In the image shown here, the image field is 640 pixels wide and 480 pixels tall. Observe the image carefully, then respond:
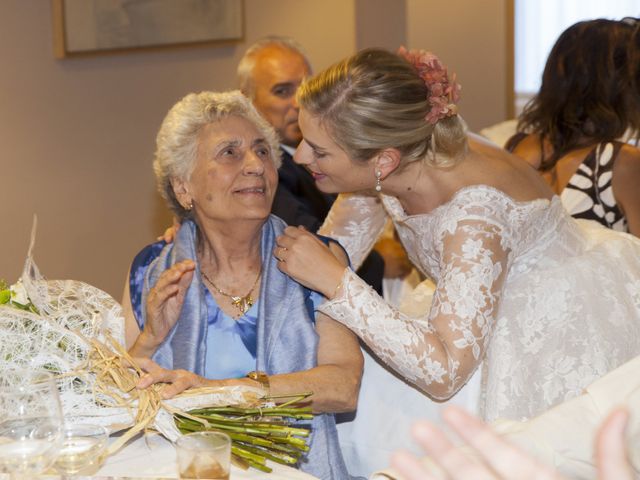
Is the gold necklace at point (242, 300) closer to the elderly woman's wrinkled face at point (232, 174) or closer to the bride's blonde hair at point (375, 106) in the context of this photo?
the elderly woman's wrinkled face at point (232, 174)

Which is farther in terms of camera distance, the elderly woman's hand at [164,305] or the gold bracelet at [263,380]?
the elderly woman's hand at [164,305]

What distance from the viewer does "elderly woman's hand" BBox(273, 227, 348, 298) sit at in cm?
239

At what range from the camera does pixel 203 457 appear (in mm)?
1534

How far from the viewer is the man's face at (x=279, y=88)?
402 centimetres

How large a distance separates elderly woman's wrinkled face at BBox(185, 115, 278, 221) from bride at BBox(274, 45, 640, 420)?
112 mm

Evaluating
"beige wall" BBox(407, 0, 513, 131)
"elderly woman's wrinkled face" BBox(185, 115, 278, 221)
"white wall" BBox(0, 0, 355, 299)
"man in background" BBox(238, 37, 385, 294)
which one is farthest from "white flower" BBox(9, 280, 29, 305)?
"beige wall" BBox(407, 0, 513, 131)

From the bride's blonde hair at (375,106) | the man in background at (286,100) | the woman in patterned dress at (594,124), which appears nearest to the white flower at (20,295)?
the bride's blonde hair at (375,106)

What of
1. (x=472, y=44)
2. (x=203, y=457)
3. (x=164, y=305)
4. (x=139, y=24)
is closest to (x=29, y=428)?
(x=203, y=457)

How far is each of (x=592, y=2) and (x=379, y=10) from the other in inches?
127

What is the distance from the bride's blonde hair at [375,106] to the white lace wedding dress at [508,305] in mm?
188

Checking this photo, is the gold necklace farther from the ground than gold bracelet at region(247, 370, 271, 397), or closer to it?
farther from the ground

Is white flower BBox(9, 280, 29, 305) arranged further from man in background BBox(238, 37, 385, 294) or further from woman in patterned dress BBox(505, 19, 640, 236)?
woman in patterned dress BBox(505, 19, 640, 236)

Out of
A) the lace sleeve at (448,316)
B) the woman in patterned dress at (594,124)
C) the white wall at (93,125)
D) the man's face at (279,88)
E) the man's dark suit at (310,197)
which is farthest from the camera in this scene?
the white wall at (93,125)

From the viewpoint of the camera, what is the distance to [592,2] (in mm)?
7715
